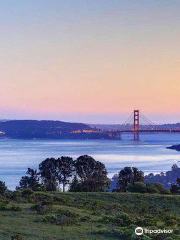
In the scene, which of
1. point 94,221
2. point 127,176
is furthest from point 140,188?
point 94,221

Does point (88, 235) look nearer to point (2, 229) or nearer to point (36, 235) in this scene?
point (36, 235)

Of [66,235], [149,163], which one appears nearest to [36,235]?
[66,235]

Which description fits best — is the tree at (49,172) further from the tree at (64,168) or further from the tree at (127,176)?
the tree at (127,176)

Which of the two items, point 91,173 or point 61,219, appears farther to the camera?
point 91,173

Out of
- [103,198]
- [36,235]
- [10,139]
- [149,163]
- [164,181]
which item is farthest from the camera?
[10,139]

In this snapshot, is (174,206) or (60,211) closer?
(60,211)

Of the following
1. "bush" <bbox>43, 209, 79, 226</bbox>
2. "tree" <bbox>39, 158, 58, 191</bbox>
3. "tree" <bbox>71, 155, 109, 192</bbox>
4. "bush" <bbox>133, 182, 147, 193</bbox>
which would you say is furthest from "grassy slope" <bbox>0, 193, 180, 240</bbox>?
"tree" <bbox>39, 158, 58, 191</bbox>

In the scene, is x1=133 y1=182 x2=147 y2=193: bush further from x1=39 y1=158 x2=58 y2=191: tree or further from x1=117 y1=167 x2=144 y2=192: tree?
x1=39 y1=158 x2=58 y2=191: tree

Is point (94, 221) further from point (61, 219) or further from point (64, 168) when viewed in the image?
point (64, 168)
